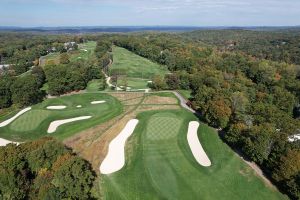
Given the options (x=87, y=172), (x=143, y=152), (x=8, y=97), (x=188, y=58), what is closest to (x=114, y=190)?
(x=87, y=172)

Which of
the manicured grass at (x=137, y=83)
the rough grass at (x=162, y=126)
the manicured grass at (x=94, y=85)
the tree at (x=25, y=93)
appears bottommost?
the manicured grass at (x=137, y=83)

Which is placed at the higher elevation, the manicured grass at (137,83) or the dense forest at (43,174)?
the dense forest at (43,174)

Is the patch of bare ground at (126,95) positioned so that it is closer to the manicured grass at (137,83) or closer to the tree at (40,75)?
the manicured grass at (137,83)

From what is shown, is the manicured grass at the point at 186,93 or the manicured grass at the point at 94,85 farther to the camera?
the manicured grass at the point at 94,85

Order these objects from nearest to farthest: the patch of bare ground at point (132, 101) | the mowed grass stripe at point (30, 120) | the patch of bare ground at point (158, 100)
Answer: the mowed grass stripe at point (30, 120)
the patch of bare ground at point (132, 101)
the patch of bare ground at point (158, 100)

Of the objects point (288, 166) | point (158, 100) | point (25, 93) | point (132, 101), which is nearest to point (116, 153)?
point (288, 166)

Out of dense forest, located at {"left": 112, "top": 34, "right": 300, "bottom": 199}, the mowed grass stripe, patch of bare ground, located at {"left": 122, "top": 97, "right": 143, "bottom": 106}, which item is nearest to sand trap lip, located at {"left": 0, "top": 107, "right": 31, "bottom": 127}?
the mowed grass stripe

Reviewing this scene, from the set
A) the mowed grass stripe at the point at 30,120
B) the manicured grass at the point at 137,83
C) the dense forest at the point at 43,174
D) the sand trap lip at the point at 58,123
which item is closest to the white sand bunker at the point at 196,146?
the dense forest at the point at 43,174
